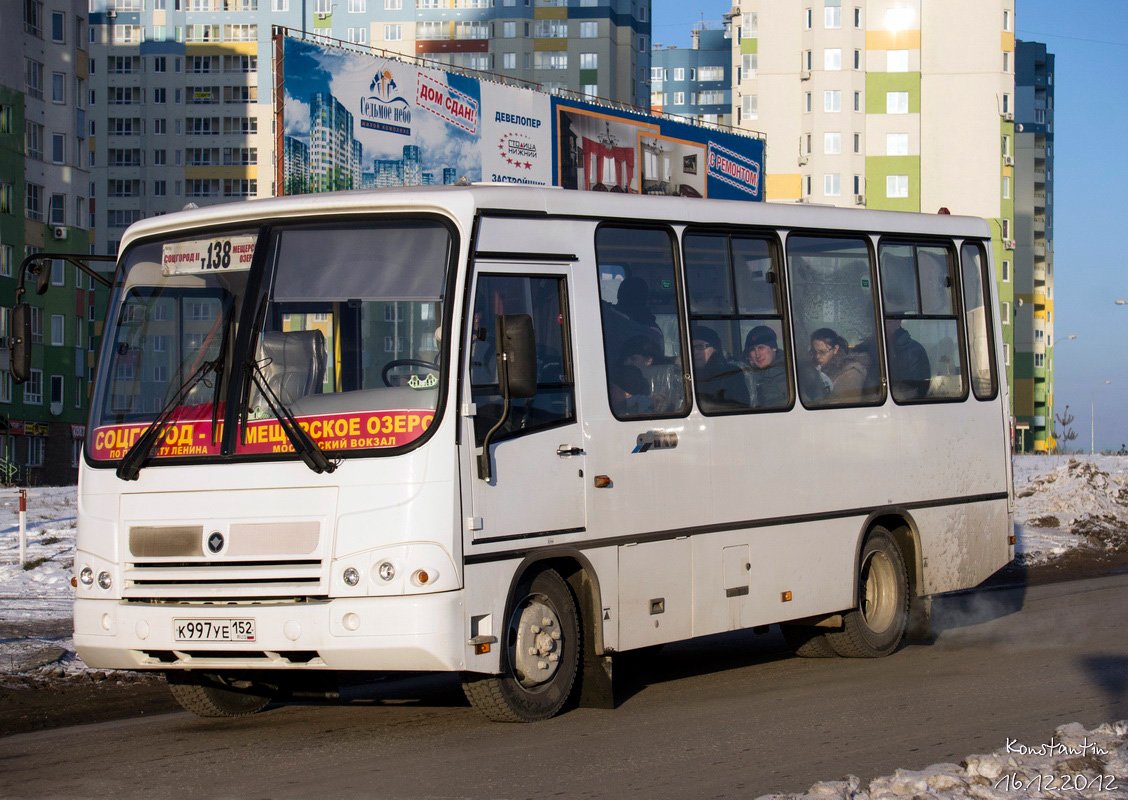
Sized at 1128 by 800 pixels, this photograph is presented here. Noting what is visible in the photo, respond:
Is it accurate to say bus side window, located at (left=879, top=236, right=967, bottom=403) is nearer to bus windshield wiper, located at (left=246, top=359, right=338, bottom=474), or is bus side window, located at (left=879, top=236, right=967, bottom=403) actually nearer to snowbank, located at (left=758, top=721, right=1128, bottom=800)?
snowbank, located at (left=758, top=721, right=1128, bottom=800)

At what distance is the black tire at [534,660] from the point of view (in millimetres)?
8688

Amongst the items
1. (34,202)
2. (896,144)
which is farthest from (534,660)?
(896,144)

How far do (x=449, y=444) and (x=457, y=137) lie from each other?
117ft

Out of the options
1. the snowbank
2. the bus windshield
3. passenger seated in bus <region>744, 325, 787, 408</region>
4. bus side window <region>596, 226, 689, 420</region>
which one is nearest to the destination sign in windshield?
the bus windshield

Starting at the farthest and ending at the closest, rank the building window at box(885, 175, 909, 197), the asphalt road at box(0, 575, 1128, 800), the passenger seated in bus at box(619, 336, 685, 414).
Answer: the building window at box(885, 175, 909, 197)
the passenger seated in bus at box(619, 336, 685, 414)
the asphalt road at box(0, 575, 1128, 800)

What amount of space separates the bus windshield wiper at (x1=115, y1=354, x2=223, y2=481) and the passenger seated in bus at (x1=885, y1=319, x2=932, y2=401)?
5.49m

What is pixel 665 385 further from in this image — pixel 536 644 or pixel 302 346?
pixel 302 346

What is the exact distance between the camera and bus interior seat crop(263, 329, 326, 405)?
8641mm

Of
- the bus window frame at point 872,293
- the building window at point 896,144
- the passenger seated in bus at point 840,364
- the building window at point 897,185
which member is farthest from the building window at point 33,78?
the passenger seated in bus at point 840,364

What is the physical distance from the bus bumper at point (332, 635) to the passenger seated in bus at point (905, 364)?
202 inches

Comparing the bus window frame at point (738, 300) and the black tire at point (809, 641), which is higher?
the bus window frame at point (738, 300)

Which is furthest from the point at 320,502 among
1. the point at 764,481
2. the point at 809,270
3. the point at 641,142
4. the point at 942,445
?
the point at 641,142

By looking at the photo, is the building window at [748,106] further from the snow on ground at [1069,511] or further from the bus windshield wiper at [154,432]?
the bus windshield wiper at [154,432]

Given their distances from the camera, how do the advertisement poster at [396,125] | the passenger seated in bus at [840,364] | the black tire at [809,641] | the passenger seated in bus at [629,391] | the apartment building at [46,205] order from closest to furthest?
the passenger seated in bus at [629,391] < the passenger seated in bus at [840,364] < the black tire at [809,641] < the advertisement poster at [396,125] < the apartment building at [46,205]
